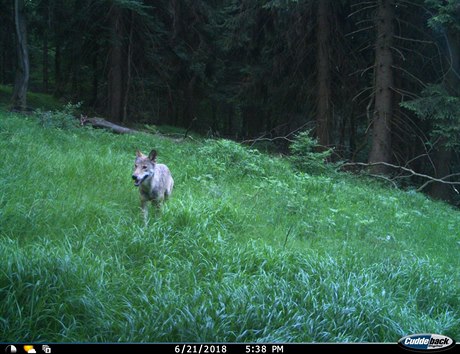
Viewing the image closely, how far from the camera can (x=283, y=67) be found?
20828 millimetres

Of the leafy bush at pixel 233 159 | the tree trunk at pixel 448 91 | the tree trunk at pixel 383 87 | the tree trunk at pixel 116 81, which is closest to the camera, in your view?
the leafy bush at pixel 233 159

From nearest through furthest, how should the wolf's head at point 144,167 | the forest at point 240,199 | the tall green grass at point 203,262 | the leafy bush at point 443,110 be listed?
the tall green grass at point 203,262 < the forest at point 240,199 < the wolf's head at point 144,167 < the leafy bush at point 443,110

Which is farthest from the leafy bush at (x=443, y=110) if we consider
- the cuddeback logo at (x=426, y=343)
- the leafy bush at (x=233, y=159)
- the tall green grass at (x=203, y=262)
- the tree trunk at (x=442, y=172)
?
the cuddeback logo at (x=426, y=343)

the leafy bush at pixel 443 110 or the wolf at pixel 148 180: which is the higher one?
the leafy bush at pixel 443 110

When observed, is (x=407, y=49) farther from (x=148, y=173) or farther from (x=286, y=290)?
(x=286, y=290)

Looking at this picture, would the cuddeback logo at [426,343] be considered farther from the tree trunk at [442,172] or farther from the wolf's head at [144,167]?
the tree trunk at [442,172]

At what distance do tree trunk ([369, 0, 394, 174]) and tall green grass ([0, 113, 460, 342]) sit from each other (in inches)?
269

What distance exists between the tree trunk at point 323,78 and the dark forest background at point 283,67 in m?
0.04

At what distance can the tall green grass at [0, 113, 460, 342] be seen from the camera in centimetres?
397

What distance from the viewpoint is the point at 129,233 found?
586 cm

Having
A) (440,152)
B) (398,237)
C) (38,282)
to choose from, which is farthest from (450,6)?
(38,282)

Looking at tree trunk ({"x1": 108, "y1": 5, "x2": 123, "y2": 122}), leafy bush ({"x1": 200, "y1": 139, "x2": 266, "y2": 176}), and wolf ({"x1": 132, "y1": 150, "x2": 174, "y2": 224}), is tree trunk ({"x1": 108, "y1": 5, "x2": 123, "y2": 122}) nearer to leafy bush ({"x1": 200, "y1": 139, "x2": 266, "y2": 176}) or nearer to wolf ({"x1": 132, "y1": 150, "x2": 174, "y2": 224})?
leafy bush ({"x1": 200, "y1": 139, "x2": 266, "y2": 176})

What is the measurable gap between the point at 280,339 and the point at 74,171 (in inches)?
219

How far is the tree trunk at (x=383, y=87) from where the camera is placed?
16.3 metres
